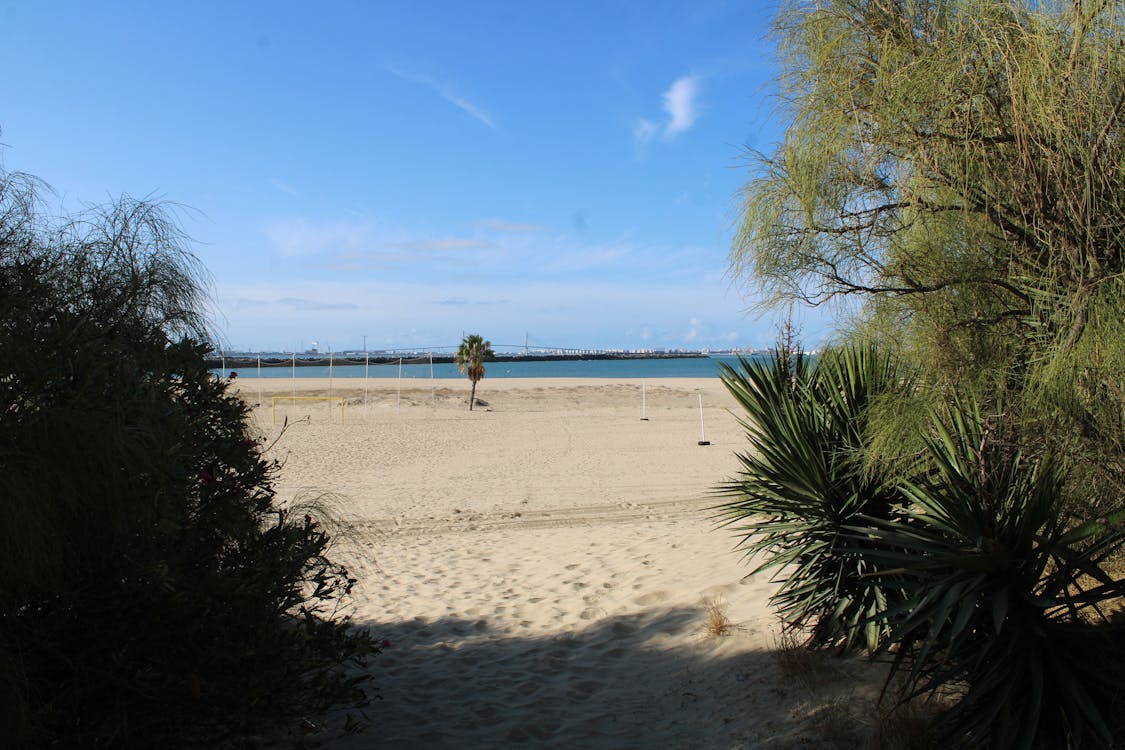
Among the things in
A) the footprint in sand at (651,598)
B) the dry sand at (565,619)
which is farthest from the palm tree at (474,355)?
the footprint in sand at (651,598)

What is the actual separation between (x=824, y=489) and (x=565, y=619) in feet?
8.43

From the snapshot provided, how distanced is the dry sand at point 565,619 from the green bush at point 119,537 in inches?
41.2

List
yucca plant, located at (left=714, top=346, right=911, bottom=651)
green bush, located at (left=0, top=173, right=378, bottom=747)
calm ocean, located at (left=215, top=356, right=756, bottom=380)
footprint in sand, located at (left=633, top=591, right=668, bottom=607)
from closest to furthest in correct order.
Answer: green bush, located at (left=0, top=173, right=378, bottom=747), yucca plant, located at (left=714, top=346, right=911, bottom=651), footprint in sand, located at (left=633, top=591, right=668, bottom=607), calm ocean, located at (left=215, top=356, right=756, bottom=380)

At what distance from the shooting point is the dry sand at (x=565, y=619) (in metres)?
4.06

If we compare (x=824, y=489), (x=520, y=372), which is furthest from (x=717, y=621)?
(x=520, y=372)

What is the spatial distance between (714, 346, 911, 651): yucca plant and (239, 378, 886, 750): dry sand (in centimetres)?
35

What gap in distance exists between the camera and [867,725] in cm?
358

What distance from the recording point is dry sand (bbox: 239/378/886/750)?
13.3ft

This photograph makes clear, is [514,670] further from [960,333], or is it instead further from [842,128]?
[842,128]

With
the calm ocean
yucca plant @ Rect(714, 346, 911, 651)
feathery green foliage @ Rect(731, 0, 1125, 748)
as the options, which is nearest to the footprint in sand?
yucca plant @ Rect(714, 346, 911, 651)

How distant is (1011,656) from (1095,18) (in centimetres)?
273

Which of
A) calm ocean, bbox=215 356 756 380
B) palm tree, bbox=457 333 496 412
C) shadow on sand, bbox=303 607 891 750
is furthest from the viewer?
calm ocean, bbox=215 356 756 380

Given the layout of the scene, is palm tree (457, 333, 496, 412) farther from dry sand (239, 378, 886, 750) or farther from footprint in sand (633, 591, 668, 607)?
footprint in sand (633, 591, 668, 607)

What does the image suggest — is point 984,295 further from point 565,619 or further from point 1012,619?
point 565,619
